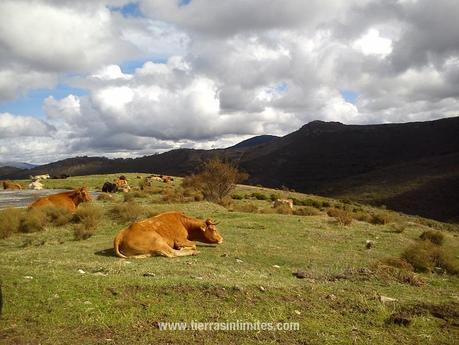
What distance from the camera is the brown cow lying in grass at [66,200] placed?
62.3ft

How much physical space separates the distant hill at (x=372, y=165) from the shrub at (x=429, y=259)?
40625mm

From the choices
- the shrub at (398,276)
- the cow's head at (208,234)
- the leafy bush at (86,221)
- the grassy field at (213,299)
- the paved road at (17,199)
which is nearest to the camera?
the grassy field at (213,299)

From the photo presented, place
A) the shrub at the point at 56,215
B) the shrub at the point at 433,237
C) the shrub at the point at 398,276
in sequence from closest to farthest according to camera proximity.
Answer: the shrub at the point at 398,276, the shrub at the point at 56,215, the shrub at the point at 433,237

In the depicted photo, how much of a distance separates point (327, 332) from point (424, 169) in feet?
304

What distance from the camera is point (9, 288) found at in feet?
24.5

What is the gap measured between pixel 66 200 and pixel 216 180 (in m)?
14.0

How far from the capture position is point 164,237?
12109 mm

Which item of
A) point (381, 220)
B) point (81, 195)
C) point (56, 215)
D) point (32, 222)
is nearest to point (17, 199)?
point (81, 195)

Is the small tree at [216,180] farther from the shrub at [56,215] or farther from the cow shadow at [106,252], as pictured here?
the cow shadow at [106,252]

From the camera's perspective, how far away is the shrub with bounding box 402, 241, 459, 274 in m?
12.7

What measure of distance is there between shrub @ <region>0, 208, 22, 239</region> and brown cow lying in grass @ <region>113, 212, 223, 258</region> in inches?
246

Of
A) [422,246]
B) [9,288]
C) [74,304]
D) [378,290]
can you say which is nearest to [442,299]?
[378,290]

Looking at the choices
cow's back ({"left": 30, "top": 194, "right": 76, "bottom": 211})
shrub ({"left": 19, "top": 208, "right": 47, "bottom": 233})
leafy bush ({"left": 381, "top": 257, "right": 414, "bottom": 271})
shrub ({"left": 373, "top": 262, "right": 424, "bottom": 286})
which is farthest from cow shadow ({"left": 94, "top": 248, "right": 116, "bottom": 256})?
cow's back ({"left": 30, "top": 194, "right": 76, "bottom": 211})

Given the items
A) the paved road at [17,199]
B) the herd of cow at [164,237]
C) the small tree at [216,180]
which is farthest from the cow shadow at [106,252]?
the small tree at [216,180]
